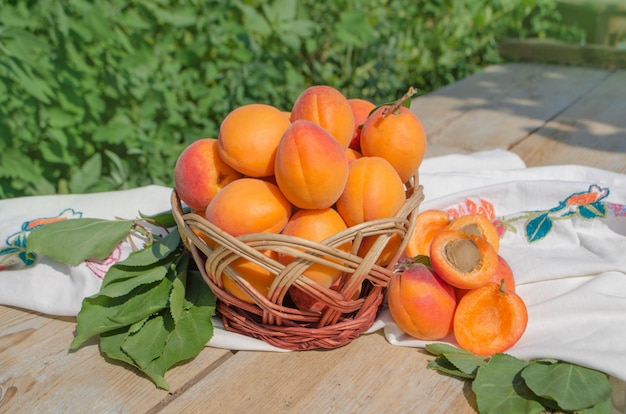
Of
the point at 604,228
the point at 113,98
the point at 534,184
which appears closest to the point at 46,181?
the point at 113,98

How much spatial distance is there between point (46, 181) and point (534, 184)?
179 centimetres

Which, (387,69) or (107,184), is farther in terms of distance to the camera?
(387,69)

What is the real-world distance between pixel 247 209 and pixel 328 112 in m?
0.30

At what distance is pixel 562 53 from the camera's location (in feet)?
13.0

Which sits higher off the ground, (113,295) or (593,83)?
(113,295)

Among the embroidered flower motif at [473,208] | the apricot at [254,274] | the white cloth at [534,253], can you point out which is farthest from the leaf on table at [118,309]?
the embroidered flower motif at [473,208]

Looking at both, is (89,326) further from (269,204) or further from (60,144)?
(60,144)

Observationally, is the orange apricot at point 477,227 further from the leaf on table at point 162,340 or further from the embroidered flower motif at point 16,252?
the embroidered flower motif at point 16,252

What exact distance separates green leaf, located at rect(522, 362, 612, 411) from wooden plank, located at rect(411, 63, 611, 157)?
148 cm

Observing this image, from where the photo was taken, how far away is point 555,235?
169 centimetres

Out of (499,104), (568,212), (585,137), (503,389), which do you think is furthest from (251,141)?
(499,104)

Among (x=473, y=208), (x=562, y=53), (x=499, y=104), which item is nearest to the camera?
(x=473, y=208)

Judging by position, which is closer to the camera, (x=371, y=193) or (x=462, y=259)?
(x=371, y=193)

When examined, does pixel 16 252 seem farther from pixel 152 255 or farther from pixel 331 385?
pixel 331 385
